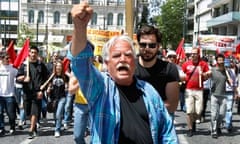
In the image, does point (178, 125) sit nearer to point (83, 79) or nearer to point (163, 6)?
point (83, 79)

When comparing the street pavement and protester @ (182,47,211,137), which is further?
protester @ (182,47,211,137)

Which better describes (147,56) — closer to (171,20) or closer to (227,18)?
(227,18)

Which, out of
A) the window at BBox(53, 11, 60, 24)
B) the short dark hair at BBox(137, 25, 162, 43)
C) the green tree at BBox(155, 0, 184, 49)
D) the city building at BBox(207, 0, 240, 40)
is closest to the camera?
the short dark hair at BBox(137, 25, 162, 43)

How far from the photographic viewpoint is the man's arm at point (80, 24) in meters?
2.49

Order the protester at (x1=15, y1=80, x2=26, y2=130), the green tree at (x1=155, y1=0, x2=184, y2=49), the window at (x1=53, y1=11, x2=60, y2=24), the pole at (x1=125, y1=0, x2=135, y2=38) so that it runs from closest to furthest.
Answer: the pole at (x1=125, y1=0, x2=135, y2=38)
the protester at (x1=15, y1=80, x2=26, y2=130)
the green tree at (x1=155, y1=0, x2=184, y2=49)
the window at (x1=53, y1=11, x2=60, y2=24)

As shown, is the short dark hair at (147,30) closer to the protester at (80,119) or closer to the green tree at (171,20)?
the protester at (80,119)

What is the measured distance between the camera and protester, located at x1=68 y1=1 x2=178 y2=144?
2.71 meters

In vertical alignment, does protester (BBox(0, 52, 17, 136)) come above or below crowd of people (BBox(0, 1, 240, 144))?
below

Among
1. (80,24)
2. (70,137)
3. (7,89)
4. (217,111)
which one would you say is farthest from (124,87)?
(217,111)

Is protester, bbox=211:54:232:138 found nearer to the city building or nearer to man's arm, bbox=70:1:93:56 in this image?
man's arm, bbox=70:1:93:56

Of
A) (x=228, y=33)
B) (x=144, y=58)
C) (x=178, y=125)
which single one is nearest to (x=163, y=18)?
(x=228, y=33)

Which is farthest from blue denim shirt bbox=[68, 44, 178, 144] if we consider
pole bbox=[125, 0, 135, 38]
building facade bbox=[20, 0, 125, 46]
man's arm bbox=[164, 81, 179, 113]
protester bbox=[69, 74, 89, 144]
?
building facade bbox=[20, 0, 125, 46]

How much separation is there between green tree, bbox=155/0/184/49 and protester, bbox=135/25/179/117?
78496mm

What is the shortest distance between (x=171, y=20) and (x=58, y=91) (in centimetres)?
7517
